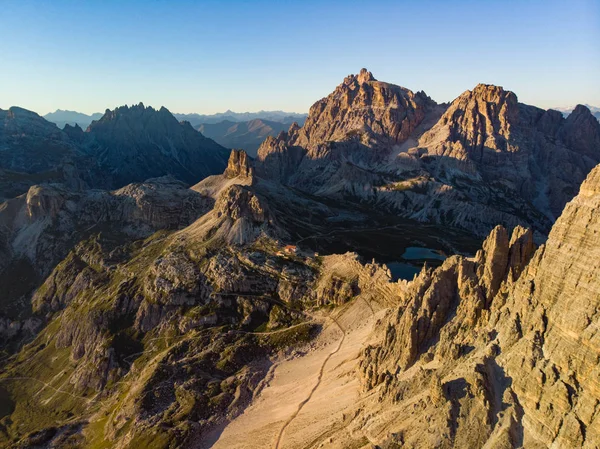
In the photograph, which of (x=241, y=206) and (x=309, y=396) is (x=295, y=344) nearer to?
(x=309, y=396)

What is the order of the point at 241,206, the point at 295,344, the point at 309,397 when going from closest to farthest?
the point at 309,397, the point at 295,344, the point at 241,206

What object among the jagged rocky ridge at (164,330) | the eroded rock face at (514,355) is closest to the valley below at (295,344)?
the eroded rock face at (514,355)

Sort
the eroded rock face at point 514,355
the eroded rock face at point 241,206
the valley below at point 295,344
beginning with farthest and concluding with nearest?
1. the eroded rock face at point 241,206
2. the valley below at point 295,344
3. the eroded rock face at point 514,355

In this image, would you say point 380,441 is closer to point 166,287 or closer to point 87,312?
point 166,287

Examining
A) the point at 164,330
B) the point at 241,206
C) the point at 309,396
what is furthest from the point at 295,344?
the point at 241,206

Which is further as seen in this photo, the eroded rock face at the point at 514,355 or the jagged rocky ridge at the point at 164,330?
the jagged rocky ridge at the point at 164,330

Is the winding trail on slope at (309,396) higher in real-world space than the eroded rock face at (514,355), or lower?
lower

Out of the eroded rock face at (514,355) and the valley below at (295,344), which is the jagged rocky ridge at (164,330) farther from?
the eroded rock face at (514,355)

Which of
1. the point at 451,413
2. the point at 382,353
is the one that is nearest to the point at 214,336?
the point at 382,353
